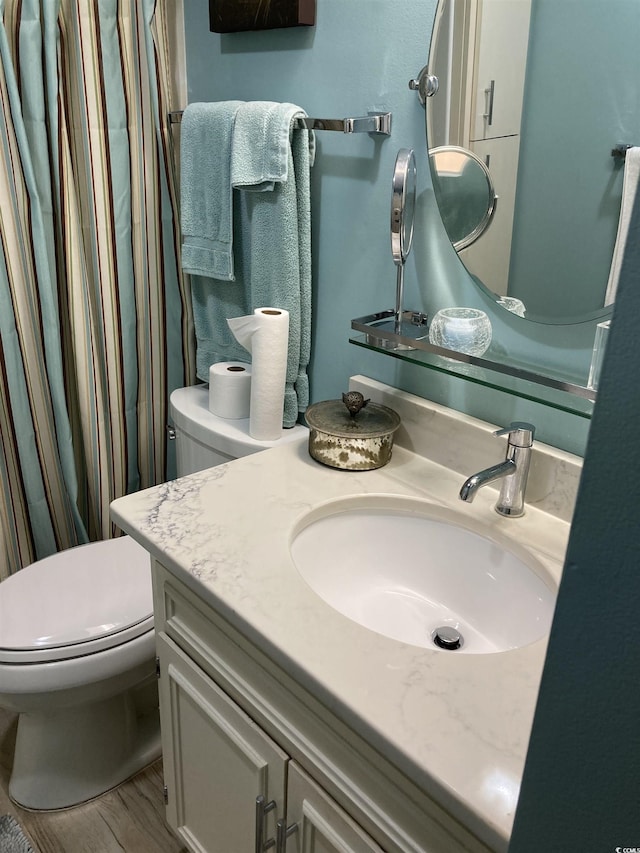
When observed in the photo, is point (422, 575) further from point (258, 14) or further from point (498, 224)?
point (258, 14)

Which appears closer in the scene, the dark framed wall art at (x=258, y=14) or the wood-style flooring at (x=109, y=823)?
the dark framed wall art at (x=258, y=14)

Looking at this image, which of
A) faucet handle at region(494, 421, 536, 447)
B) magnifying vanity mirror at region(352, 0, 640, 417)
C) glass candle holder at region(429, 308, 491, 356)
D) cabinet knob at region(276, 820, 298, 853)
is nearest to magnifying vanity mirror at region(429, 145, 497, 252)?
magnifying vanity mirror at region(352, 0, 640, 417)

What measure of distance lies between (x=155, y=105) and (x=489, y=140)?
0.89 meters

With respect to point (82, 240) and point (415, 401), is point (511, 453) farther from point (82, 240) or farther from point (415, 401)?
point (82, 240)

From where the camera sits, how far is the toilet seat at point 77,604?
1.38 metres

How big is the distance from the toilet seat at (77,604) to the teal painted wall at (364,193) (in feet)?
1.95

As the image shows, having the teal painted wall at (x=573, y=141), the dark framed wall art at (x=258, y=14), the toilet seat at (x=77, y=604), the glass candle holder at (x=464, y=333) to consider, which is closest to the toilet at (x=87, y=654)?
the toilet seat at (x=77, y=604)

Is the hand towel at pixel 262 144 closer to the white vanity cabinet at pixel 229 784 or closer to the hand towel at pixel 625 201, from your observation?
the hand towel at pixel 625 201

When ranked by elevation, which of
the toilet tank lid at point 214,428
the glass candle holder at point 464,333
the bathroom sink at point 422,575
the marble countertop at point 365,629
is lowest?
the bathroom sink at point 422,575

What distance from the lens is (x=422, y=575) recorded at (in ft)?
3.85

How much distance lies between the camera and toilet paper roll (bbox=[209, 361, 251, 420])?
1.55m

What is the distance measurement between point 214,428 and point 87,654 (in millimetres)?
520

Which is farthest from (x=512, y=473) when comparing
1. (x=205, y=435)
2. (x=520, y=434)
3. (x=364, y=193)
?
(x=205, y=435)

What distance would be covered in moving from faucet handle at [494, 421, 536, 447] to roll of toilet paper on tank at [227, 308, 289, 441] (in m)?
0.50
